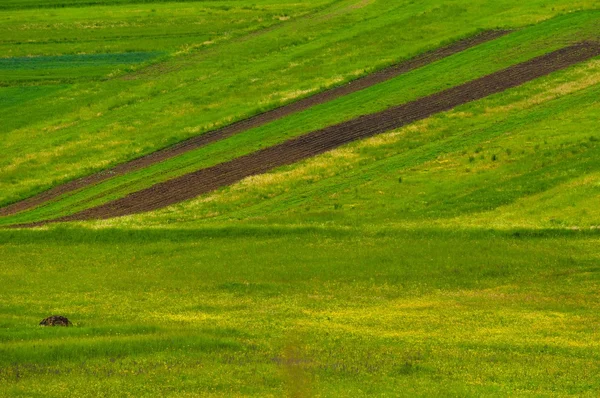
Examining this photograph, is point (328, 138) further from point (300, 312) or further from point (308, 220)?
point (300, 312)

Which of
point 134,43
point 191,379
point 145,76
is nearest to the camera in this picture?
point 191,379

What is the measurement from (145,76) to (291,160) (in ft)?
83.0

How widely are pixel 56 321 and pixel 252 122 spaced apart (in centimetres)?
3587

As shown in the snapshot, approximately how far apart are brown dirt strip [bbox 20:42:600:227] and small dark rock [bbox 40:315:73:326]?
1859 cm

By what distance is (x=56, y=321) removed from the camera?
38219 mm

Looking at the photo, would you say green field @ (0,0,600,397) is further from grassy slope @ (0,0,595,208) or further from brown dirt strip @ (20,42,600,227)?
brown dirt strip @ (20,42,600,227)

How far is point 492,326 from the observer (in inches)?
1483

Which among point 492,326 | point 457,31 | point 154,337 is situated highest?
point 457,31

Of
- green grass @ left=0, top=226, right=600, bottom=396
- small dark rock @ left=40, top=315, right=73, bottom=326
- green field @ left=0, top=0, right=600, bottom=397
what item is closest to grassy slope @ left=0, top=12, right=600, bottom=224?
green field @ left=0, top=0, right=600, bottom=397

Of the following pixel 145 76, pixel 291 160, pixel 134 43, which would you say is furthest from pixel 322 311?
pixel 134 43

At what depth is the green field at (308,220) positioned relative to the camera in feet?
111

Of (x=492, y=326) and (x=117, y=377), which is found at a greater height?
(x=117, y=377)

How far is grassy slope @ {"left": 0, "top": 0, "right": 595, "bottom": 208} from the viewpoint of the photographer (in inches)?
2726

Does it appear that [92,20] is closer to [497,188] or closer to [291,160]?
[291,160]
